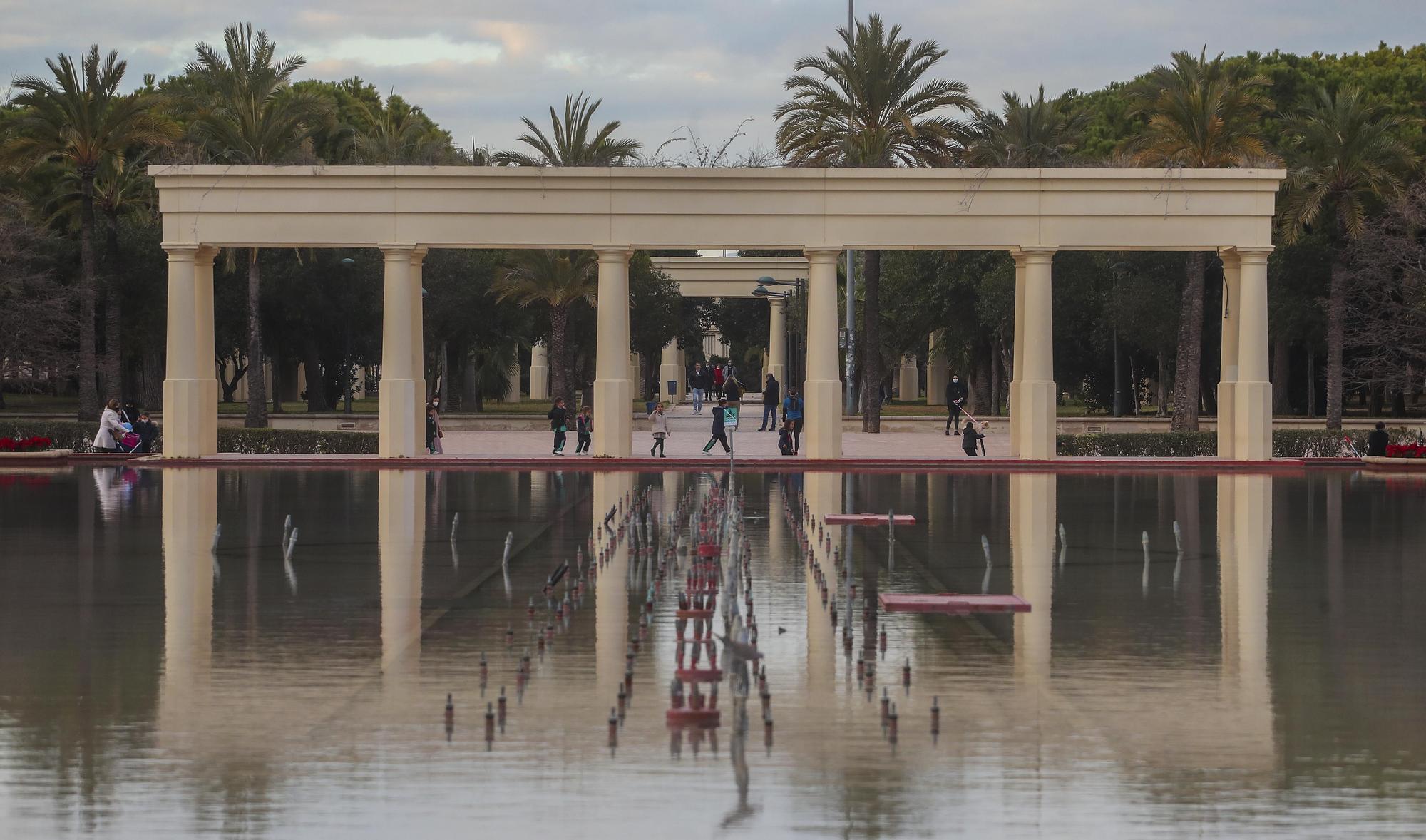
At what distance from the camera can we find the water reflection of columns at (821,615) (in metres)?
11.6

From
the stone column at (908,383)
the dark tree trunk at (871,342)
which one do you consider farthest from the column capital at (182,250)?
the stone column at (908,383)

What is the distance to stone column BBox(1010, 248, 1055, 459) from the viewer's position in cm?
3781

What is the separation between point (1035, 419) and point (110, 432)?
796 inches

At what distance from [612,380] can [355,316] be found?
29025 mm

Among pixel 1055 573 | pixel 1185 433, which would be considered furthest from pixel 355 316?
pixel 1055 573

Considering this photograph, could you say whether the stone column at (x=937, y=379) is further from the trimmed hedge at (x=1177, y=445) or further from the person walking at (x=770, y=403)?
Answer: the trimmed hedge at (x=1177, y=445)

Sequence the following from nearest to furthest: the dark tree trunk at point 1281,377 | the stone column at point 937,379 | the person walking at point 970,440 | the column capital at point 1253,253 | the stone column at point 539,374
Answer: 1. the column capital at point 1253,253
2. the person walking at point 970,440
3. the dark tree trunk at point 1281,377
4. the stone column at point 937,379
5. the stone column at point 539,374

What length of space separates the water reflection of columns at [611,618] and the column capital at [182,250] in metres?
17.0

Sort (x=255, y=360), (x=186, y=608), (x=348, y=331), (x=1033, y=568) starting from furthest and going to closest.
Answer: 1. (x=348, y=331)
2. (x=255, y=360)
3. (x=1033, y=568)
4. (x=186, y=608)

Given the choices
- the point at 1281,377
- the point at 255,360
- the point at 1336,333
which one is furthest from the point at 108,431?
the point at 1281,377

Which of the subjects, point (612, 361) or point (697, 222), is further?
point (612, 361)

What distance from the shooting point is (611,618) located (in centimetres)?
1408

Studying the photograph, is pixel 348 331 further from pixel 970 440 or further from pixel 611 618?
pixel 611 618

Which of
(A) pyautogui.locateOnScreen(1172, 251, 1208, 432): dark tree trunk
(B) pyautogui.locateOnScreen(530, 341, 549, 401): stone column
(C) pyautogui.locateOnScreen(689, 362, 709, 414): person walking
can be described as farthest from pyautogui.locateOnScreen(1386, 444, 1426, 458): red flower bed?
(B) pyautogui.locateOnScreen(530, 341, 549, 401): stone column
